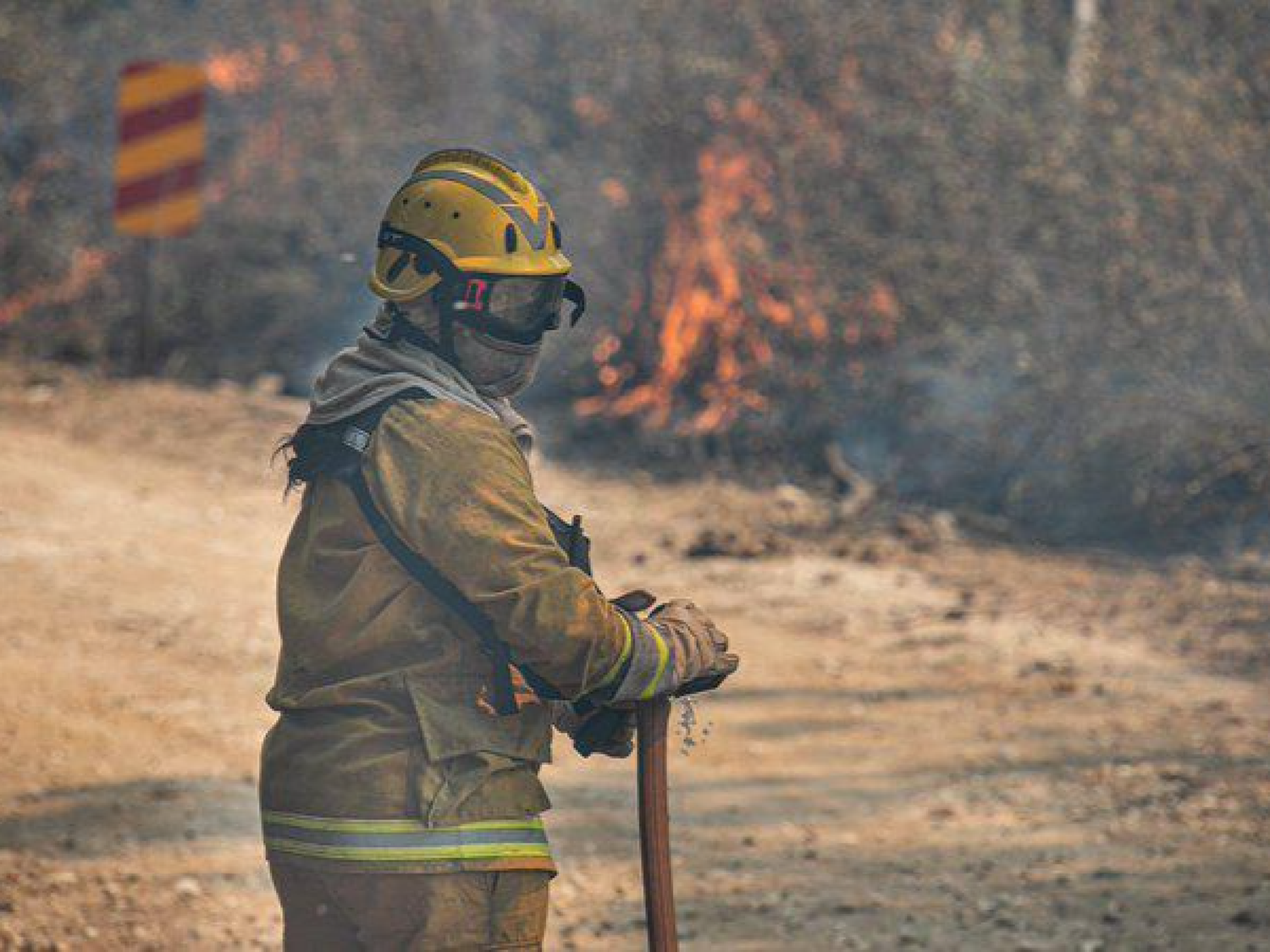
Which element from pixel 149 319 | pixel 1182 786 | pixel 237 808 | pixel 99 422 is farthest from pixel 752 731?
pixel 149 319

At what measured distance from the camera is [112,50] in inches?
506

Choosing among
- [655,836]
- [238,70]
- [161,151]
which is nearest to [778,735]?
[655,836]

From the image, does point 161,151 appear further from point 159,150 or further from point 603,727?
point 603,727

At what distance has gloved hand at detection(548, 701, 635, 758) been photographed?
2947mm

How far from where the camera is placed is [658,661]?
2.80m

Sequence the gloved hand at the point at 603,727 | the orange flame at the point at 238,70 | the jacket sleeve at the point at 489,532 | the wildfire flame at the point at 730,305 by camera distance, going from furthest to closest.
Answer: the orange flame at the point at 238,70
the wildfire flame at the point at 730,305
the gloved hand at the point at 603,727
the jacket sleeve at the point at 489,532

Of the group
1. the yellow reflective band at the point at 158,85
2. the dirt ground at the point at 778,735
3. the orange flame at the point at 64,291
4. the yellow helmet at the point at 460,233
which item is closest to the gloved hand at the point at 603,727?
the yellow helmet at the point at 460,233

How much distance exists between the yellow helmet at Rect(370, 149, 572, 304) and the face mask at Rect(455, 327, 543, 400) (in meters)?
0.10

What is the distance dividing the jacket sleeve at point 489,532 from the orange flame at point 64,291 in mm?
9472

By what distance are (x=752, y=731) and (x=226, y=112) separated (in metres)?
7.58

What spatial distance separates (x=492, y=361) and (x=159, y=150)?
8623 millimetres

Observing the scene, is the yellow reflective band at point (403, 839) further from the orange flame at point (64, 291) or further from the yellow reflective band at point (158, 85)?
the orange flame at point (64, 291)

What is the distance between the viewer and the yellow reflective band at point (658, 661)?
9.20 feet

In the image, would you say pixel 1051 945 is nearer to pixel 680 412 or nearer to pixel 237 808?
pixel 237 808
